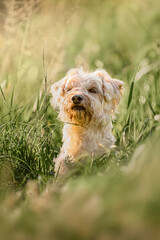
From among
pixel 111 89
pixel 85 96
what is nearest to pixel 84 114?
pixel 85 96

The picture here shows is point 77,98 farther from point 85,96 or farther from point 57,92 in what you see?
point 57,92

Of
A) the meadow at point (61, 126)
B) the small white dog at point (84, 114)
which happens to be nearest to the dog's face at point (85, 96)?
the small white dog at point (84, 114)

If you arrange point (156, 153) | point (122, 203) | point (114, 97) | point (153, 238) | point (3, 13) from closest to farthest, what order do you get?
1. point (153, 238)
2. point (122, 203)
3. point (156, 153)
4. point (3, 13)
5. point (114, 97)

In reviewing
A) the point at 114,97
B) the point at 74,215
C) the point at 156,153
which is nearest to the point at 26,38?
the point at 114,97

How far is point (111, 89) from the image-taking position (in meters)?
3.61

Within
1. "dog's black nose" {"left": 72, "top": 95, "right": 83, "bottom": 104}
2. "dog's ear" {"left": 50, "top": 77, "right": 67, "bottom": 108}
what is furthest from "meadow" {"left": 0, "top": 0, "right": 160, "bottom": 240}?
"dog's black nose" {"left": 72, "top": 95, "right": 83, "bottom": 104}

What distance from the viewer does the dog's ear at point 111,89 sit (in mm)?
3572

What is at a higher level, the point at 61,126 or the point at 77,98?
the point at 77,98

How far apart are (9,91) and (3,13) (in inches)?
31.5

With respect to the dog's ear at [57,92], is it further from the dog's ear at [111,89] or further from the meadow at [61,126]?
the dog's ear at [111,89]

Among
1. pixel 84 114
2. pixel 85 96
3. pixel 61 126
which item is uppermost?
pixel 85 96

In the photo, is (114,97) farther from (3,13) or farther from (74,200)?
(74,200)

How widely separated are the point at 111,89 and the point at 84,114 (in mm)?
436

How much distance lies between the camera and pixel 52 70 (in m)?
3.39
